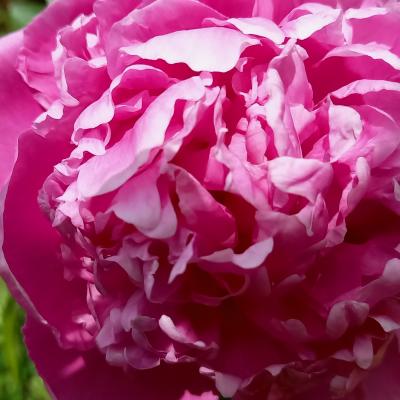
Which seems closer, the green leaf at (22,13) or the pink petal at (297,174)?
the pink petal at (297,174)

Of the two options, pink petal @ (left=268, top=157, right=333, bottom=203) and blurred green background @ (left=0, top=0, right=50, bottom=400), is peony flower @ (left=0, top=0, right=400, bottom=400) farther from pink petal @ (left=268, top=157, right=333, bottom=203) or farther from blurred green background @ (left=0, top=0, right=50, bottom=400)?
blurred green background @ (left=0, top=0, right=50, bottom=400)

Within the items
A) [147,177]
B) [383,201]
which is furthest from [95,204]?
[383,201]

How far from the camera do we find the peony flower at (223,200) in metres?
0.85

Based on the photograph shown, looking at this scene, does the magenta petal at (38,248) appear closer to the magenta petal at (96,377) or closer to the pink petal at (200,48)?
the magenta petal at (96,377)

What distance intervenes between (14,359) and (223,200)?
2.10ft

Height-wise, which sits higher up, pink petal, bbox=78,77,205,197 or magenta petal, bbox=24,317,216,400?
pink petal, bbox=78,77,205,197

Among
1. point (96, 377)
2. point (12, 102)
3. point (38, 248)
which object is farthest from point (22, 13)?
point (96, 377)

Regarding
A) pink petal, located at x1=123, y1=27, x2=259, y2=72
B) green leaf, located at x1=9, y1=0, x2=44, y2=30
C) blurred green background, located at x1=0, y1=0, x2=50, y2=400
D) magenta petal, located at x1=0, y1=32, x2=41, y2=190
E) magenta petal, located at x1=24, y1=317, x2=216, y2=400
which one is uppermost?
pink petal, located at x1=123, y1=27, x2=259, y2=72

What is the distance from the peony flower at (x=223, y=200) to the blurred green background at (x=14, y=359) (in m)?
0.37

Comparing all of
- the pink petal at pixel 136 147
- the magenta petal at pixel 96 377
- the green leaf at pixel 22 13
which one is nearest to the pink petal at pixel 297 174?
the pink petal at pixel 136 147

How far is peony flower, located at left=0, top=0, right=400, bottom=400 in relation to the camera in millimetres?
846

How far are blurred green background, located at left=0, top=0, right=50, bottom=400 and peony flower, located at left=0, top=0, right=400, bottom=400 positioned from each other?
0.37 m

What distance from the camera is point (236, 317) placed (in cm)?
93

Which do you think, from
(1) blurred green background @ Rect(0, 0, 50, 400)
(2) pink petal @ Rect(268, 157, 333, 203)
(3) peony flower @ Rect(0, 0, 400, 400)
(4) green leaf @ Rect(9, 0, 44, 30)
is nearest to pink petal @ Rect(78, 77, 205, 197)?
(3) peony flower @ Rect(0, 0, 400, 400)
